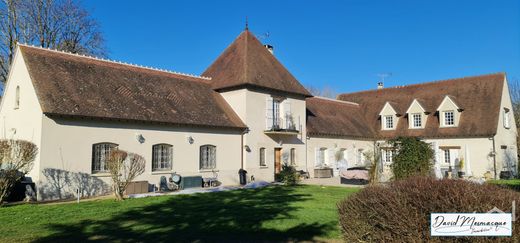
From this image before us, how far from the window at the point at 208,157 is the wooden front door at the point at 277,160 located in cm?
481

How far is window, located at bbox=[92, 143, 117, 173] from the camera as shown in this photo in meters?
18.3

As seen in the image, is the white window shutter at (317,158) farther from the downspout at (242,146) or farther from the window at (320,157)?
the downspout at (242,146)

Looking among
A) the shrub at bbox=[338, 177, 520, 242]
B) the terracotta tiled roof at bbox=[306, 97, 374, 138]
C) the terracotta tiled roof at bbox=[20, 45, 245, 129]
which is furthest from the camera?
the terracotta tiled roof at bbox=[306, 97, 374, 138]

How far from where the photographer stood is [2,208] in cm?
1364

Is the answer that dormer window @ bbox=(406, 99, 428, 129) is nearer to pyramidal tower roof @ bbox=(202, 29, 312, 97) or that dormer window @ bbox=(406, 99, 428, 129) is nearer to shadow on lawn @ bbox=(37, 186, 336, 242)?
pyramidal tower roof @ bbox=(202, 29, 312, 97)

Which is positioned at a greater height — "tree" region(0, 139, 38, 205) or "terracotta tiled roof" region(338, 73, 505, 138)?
"terracotta tiled roof" region(338, 73, 505, 138)

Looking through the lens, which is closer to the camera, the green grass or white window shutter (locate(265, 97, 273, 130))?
the green grass

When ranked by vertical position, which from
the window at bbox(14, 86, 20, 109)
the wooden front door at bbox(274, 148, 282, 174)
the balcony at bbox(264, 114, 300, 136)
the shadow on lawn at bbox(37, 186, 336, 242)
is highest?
the window at bbox(14, 86, 20, 109)

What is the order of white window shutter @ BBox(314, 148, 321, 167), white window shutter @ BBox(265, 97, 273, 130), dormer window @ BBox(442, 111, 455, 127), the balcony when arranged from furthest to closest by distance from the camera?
dormer window @ BBox(442, 111, 455, 127) → white window shutter @ BBox(314, 148, 321, 167) → white window shutter @ BBox(265, 97, 273, 130) → the balcony

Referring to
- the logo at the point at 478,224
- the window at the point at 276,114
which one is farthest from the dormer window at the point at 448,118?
the logo at the point at 478,224

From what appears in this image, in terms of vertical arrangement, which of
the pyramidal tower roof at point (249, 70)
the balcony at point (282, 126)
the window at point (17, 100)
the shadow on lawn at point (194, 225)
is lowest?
the shadow on lawn at point (194, 225)

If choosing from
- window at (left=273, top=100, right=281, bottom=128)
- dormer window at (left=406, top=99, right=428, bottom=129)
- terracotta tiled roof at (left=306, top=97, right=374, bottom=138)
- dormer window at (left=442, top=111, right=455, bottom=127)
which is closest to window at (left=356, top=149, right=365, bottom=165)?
terracotta tiled roof at (left=306, top=97, right=374, bottom=138)

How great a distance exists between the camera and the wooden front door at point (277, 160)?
26683 mm

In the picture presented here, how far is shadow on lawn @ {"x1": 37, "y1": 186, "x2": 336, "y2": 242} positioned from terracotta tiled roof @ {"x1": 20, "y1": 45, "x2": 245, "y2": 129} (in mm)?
6064
